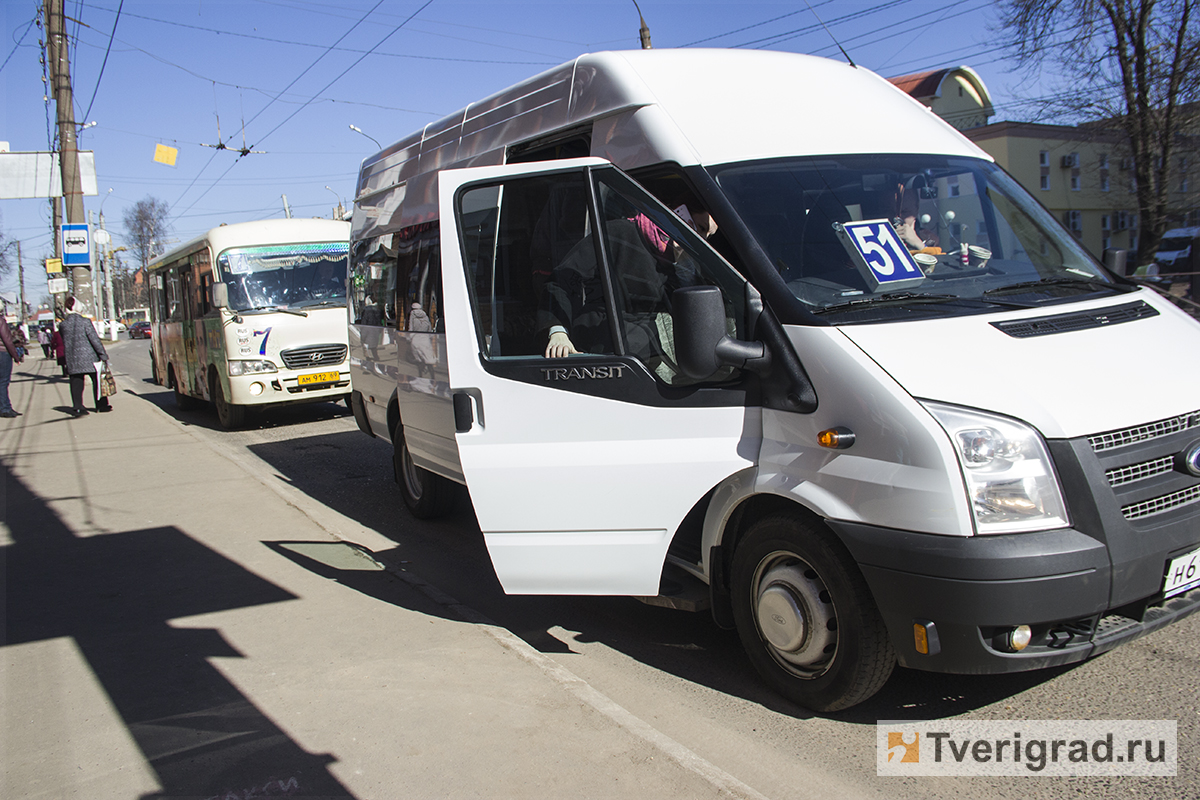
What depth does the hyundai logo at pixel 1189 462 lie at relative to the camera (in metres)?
3.22

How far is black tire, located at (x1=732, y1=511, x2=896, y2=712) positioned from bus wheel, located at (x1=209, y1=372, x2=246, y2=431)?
11.1m

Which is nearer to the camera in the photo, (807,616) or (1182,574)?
(1182,574)

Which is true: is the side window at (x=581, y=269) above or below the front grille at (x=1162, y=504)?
above

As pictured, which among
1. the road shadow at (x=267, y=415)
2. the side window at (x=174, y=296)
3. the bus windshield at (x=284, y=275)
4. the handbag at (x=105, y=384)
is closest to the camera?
the bus windshield at (x=284, y=275)

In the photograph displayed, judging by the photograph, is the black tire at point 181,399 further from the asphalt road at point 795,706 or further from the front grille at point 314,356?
the asphalt road at point 795,706

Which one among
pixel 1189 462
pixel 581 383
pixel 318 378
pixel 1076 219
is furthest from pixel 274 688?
pixel 1076 219

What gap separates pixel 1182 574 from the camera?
325 cm

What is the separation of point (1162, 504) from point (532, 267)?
2805 mm

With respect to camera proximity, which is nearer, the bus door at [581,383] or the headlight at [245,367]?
the bus door at [581,383]

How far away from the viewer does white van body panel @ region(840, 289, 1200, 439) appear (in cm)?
307

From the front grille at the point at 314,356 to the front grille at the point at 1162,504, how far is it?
11657mm

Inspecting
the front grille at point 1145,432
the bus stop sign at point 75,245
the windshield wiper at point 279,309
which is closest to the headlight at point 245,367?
the windshield wiper at point 279,309

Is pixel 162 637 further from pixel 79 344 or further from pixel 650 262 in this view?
pixel 79 344

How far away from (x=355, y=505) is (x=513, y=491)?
4272 mm
